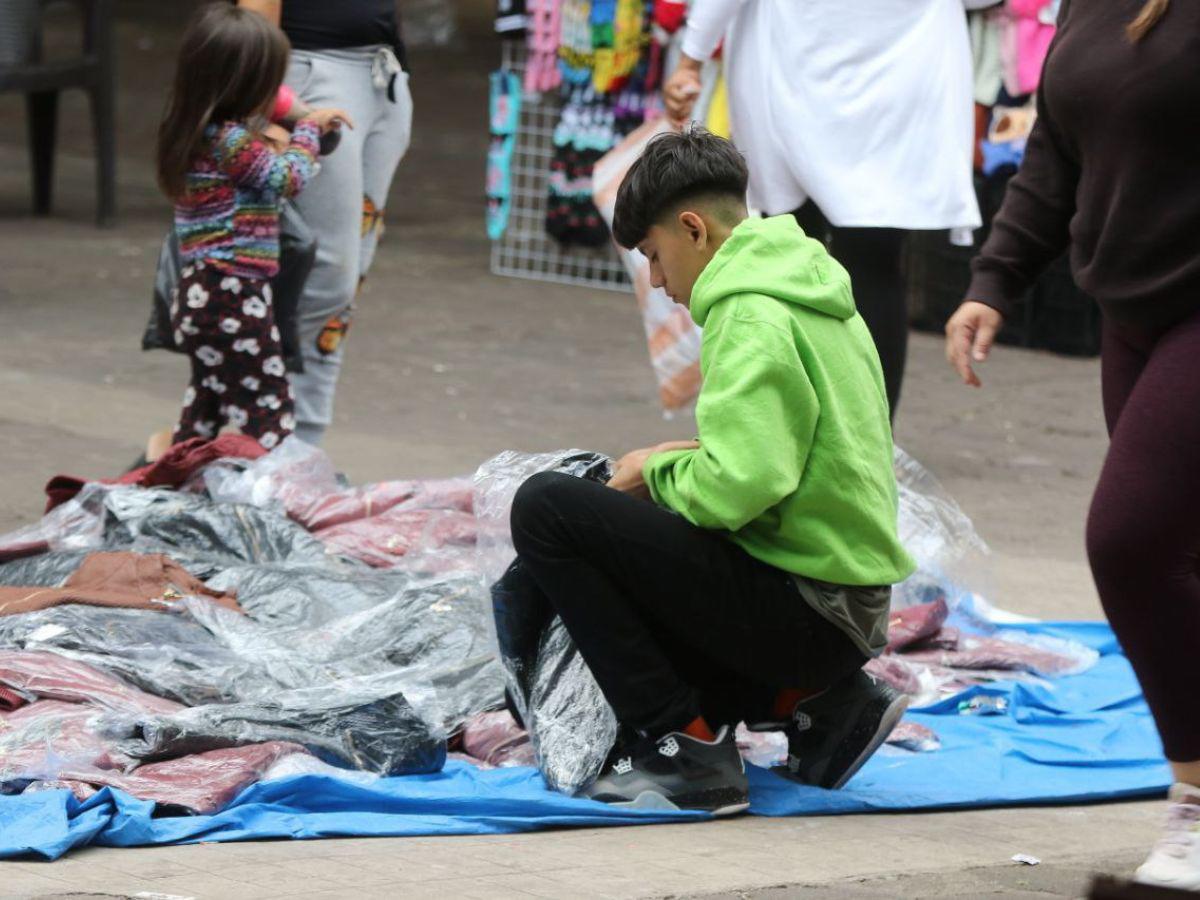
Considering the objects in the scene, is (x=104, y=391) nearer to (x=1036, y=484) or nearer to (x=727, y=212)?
(x=1036, y=484)

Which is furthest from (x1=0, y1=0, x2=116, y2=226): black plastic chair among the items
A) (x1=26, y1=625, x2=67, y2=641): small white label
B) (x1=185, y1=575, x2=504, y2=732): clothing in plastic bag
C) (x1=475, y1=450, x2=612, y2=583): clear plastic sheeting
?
(x1=475, y1=450, x2=612, y2=583): clear plastic sheeting

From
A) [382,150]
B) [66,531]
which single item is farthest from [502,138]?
[66,531]

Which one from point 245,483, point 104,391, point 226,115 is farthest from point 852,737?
point 104,391

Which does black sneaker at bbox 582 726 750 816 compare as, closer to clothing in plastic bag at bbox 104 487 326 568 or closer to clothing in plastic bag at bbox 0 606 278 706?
clothing in plastic bag at bbox 0 606 278 706

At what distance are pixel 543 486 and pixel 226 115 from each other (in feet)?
7.21

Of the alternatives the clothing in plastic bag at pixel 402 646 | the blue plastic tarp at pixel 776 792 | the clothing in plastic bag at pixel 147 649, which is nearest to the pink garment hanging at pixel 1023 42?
the blue plastic tarp at pixel 776 792

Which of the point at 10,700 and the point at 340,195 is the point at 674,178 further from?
the point at 340,195

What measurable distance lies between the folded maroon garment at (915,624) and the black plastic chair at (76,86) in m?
6.48

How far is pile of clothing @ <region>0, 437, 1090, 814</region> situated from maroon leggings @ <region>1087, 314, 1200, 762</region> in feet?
3.20

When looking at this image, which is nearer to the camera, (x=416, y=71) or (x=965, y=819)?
(x=965, y=819)

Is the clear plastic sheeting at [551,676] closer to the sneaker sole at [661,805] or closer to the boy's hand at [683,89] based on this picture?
the sneaker sole at [661,805]

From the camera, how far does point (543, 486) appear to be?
10.9 ft

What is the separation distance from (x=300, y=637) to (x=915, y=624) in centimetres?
137

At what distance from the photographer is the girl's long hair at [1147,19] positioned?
9.37 ft
